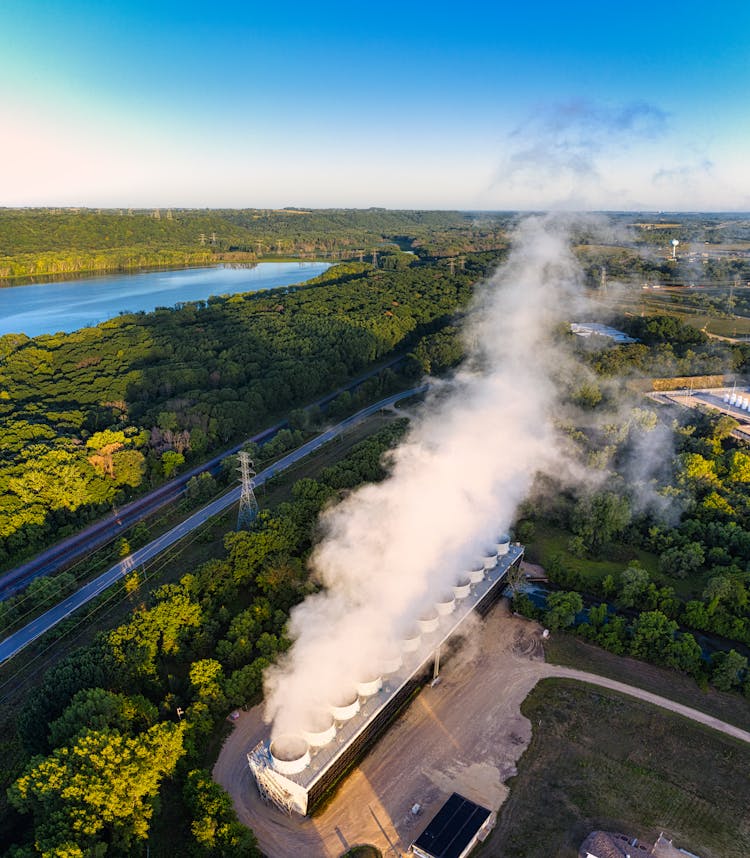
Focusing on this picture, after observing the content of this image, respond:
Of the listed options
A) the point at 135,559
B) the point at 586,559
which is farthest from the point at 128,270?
the point at 586,559

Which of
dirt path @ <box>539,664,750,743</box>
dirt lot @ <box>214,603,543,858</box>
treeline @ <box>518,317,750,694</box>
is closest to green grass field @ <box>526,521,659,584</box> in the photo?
treeline @ <box>518,317,750,694</box>

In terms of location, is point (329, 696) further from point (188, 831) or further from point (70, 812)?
point (70, 812)

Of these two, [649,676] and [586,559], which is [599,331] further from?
[649,676]

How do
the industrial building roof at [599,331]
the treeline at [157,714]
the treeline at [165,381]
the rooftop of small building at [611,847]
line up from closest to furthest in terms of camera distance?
the treeline at [157,714] < the rooftop of small building at [611,847] < the treeline at [165,381] < the industrial building roof at [599,331]

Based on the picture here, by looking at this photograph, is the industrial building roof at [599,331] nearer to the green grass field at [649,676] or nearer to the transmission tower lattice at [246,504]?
the green grass field at [649,676]

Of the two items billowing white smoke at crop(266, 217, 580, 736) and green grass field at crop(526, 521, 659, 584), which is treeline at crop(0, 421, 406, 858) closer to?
billowing white smoke at crop(266, 217, 580, 736)

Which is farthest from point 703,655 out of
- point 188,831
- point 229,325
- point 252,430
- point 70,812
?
point 229,325

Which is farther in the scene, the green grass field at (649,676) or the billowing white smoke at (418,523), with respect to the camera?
the green grass field at (649,676)

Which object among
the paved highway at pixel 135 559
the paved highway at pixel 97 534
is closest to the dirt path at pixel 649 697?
the paved highway at pixel 135 559
